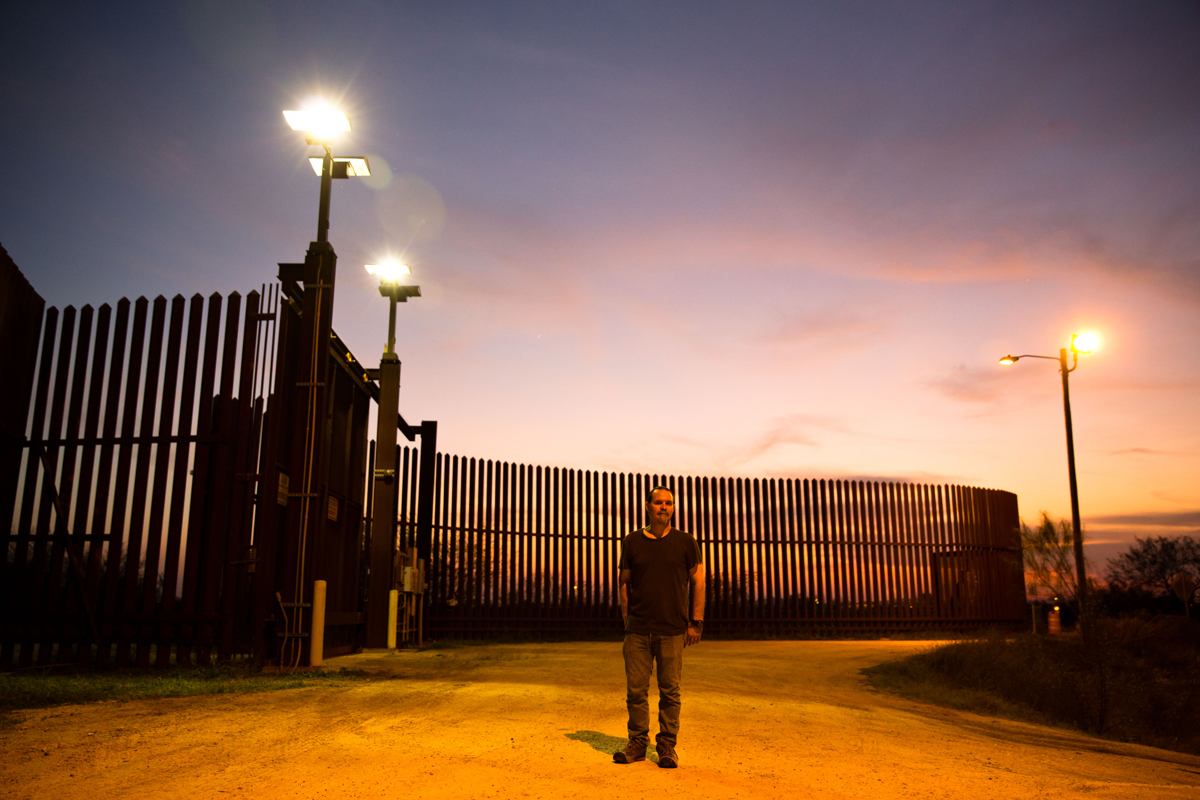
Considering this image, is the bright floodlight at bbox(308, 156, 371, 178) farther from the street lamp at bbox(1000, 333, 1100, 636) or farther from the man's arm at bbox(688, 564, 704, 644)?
the street lamp at bbox(1000, 333, 1100, 636)

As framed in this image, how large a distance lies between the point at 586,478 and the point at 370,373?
5.66 metres

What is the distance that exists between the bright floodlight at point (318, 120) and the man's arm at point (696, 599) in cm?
710

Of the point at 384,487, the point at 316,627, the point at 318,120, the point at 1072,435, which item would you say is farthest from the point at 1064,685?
the point at 318,120

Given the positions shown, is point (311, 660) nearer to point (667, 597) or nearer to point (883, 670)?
point (667, 597)

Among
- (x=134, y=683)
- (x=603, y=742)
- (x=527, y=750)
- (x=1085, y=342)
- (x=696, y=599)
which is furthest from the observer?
(x=1085, y=342)

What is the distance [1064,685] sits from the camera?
12.0 metres

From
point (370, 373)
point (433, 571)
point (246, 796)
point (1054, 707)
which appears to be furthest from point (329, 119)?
point (1054, 707)

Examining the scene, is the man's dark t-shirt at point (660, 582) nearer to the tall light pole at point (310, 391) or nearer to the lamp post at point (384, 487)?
the tall light pole at point (310, 391)

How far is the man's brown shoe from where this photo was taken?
4.99 metres

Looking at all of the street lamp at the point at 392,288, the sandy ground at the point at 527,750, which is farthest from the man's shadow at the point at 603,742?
the street lamp at the point at 392,288

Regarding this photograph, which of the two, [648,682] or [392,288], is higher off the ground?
[392,288]

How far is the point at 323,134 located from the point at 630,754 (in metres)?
7.86

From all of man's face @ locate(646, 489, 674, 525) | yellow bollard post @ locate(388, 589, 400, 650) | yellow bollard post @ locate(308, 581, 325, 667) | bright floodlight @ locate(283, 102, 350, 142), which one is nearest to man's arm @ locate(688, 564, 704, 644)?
man's face @ locate(646, 489, 674, 525)

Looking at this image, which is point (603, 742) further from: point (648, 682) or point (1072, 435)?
point (1072, 435)
